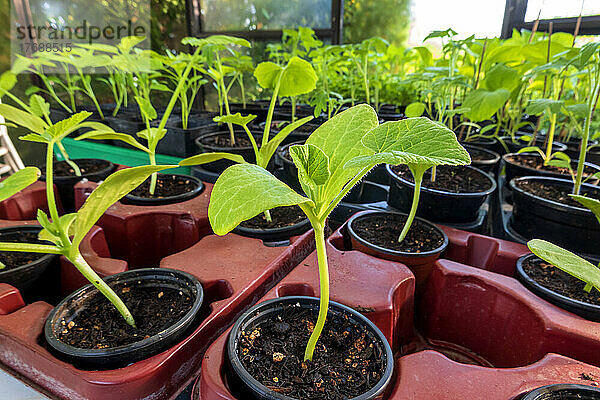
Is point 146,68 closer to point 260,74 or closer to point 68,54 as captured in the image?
point 68,54

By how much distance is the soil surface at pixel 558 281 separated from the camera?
603mm

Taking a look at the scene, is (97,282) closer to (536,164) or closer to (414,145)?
(414,145)

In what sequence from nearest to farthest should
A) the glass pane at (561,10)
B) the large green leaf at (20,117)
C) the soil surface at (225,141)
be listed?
the large green leaf at (20,117) → the soil surface at (225,141) → the glass pane at (561,10)

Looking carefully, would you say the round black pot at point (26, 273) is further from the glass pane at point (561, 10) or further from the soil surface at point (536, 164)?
the glass pane at point (561, 10)

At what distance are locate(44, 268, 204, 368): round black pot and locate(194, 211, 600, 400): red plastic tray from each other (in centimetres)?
8

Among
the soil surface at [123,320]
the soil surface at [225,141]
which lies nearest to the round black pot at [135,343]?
the soil surface at [123,320]

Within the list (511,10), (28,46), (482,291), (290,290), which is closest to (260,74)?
(290,290)

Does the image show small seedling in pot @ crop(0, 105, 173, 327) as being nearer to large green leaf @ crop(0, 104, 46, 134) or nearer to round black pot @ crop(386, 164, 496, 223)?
large green leaf @ crop(0, 104, 46, 134)

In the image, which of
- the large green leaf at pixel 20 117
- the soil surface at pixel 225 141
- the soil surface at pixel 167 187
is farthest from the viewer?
the soil surface at pixel 225 141

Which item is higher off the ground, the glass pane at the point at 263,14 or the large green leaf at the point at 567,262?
the glass pane at the point at 263,14

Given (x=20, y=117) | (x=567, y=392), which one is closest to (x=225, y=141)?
(x=20, y=117)

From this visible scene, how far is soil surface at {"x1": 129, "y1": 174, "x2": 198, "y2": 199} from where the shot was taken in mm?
1003

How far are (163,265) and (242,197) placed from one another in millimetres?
459

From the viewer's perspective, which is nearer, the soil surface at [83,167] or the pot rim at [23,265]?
the pot rim at [23,265]
